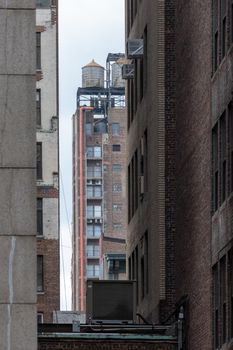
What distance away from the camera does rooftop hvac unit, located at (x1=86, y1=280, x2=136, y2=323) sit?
6569 centimetres

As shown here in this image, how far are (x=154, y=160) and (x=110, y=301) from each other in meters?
6.05

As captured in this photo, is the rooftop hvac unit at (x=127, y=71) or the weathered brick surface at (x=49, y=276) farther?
the weathered brick surface at (x=49, y=276)

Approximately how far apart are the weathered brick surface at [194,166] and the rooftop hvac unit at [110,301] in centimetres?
186

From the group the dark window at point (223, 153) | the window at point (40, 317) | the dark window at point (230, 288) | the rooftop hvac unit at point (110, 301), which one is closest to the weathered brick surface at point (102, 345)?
the rooftop hvac unit at point (110, 301)

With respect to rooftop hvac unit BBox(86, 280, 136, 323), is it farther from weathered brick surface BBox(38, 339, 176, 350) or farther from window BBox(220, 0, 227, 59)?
window BBox(220, 0, 227, 59)

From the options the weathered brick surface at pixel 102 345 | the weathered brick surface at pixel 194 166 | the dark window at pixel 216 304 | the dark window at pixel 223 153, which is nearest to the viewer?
the dark window at pixel 223 153

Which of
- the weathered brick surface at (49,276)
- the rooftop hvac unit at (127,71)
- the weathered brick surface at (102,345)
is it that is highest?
the rooftop hvac unit at (127,71)

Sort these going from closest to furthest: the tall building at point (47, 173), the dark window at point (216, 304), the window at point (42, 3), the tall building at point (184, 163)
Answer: the tall building at point (184, 163), the dark window at point (216, 304), the tall building at point (47, 173), the window at point (42, 3)

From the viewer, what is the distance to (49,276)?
89.8m

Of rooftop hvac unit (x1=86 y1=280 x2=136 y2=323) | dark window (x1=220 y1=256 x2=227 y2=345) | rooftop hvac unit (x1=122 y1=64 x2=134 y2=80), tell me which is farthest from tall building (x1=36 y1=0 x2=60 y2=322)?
dark window (x1=220 y1=256 x2=227 y2=345)

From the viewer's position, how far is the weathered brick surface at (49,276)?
89.9 metres

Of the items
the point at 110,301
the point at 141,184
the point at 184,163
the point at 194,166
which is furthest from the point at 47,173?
the point at 194,166

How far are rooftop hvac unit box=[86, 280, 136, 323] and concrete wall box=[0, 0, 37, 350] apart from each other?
21435 millimetres

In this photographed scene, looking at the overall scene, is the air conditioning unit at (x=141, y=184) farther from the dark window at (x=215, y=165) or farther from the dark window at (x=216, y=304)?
the dark window at (x=216, y=304)
